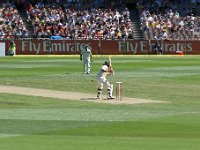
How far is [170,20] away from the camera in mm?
81500

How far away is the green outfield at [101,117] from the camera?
778 inches

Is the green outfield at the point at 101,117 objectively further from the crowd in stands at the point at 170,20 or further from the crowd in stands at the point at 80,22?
the crowd in stands at the point at 170,20

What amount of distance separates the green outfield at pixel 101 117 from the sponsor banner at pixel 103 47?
1143 inches

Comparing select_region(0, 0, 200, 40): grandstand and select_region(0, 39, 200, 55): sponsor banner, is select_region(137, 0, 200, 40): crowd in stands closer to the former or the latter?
select_region(0, 0, 200, 40): grandstand

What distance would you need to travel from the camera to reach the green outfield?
1977 centimetres

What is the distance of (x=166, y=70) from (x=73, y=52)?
83.9ft

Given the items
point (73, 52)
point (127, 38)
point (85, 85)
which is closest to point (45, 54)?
point (73, 52)

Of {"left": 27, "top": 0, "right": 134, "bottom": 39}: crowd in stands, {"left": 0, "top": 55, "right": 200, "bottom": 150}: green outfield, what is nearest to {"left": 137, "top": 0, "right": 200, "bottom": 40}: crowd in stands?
{"left": 27, "top": 0, "right": 134, "bottom": 39}: crowd in stands

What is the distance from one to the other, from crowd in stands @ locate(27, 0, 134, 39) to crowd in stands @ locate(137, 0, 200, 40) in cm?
200

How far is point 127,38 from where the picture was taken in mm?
79062

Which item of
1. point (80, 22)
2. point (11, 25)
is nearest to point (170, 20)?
point (80, 22)

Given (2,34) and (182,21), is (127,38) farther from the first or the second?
(2,34)

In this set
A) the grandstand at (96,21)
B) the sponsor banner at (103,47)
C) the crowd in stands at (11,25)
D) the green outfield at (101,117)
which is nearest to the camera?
the green outfield at (101,117)

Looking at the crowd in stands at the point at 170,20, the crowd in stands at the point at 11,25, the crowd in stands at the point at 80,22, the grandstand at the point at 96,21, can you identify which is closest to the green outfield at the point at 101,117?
the crowd in stands at the point at 11,25
